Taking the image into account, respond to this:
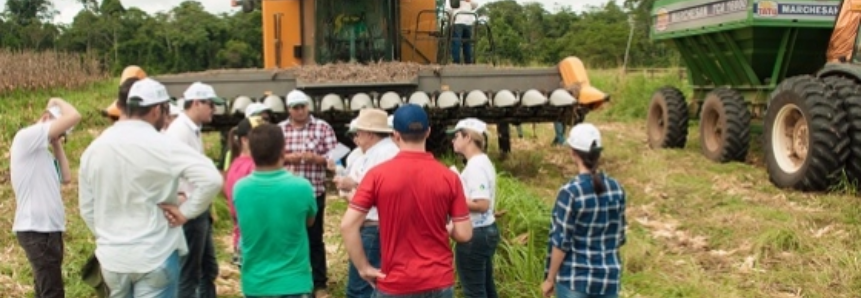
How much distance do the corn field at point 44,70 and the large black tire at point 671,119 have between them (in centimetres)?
1280

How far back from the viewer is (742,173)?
391 inches

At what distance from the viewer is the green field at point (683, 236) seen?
5.57 metres

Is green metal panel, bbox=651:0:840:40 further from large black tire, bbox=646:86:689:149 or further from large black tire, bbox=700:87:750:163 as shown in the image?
large black tire, bbox=646:86:689:149

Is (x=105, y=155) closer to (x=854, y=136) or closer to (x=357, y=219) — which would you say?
(x=357, y=219)

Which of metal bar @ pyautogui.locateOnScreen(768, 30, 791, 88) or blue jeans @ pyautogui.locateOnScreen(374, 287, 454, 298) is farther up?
metal bar @ pyautogui.locateOnScreen(768, 30, 791, 88)

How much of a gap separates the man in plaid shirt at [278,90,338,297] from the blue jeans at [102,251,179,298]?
182 centimetres

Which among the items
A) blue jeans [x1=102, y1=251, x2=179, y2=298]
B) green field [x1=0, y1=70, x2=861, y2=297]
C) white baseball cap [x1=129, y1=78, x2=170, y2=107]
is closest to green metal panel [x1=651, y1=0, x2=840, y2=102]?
green field [x1=0, y1=70, x2=861, y2=297]

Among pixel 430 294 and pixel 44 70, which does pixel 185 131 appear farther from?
pixel 44 70

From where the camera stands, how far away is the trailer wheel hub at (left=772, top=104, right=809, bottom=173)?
29.0 ft

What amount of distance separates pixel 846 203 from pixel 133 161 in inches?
240

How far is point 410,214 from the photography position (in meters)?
3.55

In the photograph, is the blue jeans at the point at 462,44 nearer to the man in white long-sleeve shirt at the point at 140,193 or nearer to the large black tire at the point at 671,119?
the large black tire at the point at 671,119

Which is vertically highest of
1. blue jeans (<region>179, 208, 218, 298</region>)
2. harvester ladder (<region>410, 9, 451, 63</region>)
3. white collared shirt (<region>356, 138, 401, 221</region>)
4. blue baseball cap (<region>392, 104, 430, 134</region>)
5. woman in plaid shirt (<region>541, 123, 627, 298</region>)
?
harvester ladder (<region>410, 9, 451, 63</region>)

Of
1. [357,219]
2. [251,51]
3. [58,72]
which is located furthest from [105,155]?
[251,51]
